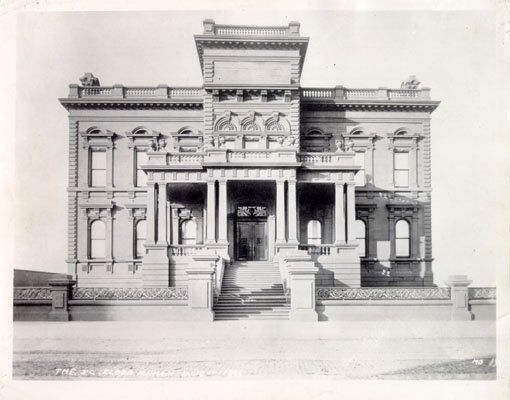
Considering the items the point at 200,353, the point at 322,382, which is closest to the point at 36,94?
the point at 200,353

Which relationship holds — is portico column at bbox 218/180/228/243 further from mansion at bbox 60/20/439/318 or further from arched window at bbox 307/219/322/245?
arched window at bbox 307/219/322/245

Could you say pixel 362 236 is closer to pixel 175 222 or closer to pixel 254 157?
pixel 254 157

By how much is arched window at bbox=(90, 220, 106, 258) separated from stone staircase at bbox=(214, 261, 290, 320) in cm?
915

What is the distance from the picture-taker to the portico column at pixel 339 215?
23438mm

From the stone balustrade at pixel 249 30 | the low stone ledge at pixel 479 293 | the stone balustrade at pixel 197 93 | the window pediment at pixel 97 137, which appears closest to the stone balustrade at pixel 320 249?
the low stone ledge at pixel 479 293

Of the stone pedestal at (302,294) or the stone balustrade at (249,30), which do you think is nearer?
the stone pedestal at (302,294)

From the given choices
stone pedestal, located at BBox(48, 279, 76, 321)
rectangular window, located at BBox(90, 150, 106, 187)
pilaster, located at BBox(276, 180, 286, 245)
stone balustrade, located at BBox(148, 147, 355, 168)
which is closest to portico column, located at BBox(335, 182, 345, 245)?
stone balustrade, located at BBox(148, 147, 355, 168)

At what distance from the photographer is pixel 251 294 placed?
18.8m

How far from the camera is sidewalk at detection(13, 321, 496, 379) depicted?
11305 millimetres

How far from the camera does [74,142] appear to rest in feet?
92.9

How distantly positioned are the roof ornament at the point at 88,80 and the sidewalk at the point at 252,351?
16389mm

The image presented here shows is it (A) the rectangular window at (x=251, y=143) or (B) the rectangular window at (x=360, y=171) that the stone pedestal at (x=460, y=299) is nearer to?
(B) the rectangular window at (x=360, y=171)

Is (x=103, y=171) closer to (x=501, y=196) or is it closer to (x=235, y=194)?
(x=235, y=194)

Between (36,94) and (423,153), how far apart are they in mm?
20731
